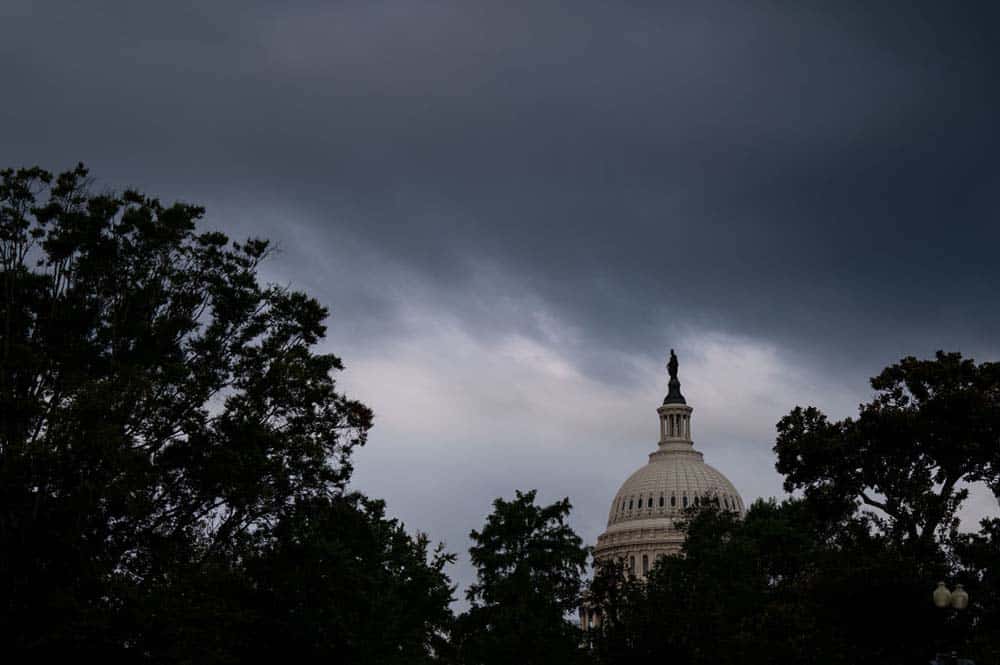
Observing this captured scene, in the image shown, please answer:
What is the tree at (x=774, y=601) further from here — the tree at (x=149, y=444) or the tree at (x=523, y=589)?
the tree at (x=149, y=444)

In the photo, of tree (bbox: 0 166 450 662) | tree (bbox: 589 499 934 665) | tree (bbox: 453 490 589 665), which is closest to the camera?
tree (bbox: 0 166 450 662)

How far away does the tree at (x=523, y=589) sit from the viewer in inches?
2525

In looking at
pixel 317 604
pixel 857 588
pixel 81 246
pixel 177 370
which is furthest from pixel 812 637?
pixel 81 246

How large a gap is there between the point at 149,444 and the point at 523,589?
117ft

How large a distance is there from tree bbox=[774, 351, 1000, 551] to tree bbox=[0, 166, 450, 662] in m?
16.0

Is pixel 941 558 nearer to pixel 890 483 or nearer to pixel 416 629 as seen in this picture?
pixel 890 483

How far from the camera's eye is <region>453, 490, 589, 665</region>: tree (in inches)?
2525

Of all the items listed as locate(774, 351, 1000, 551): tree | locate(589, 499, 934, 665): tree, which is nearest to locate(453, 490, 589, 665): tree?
locate(589, 499, 934, 665): tree

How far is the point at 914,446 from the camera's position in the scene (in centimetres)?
4400

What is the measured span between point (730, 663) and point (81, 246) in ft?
91.3

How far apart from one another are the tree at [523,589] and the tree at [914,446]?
21.7 metres

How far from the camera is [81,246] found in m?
37.2

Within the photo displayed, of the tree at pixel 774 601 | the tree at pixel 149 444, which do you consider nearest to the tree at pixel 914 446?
the tree at pixel 774 601

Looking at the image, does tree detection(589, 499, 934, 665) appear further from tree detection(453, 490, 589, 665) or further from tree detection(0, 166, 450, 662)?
tree detection(0, 166, 450, 662)
